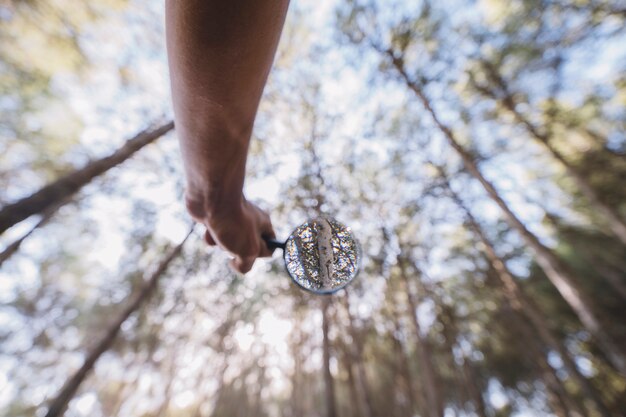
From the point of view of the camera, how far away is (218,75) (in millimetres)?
599

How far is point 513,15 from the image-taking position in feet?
27.1

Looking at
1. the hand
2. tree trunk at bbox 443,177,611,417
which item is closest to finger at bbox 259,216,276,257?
the hand

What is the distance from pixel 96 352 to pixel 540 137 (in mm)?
14140

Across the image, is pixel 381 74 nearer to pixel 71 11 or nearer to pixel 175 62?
pixel 71 11

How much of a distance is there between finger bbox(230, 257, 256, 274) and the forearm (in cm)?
40

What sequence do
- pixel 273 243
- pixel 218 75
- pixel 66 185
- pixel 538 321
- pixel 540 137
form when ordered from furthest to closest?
pixel 540 137 → pixel 538 321 → pixel 66 185 → pixel 273 243 → pixel 218 75

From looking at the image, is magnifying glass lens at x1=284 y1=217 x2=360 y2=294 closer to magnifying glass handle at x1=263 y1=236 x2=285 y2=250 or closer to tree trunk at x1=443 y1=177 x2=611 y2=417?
magnifying glass handle at x1=263 y1=236 x2=285 y2=250

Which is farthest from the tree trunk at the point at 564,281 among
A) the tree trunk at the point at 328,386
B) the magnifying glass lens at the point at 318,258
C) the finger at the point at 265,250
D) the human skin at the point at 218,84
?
the human skin at the point at 218,84

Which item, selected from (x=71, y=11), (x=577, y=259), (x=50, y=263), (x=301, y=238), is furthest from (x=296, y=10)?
(x=577, y=259)

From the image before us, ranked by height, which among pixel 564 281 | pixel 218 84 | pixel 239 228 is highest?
pixel 218 84

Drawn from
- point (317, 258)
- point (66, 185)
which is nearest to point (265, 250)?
point (317, 258)

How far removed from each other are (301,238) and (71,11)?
995 centimetres

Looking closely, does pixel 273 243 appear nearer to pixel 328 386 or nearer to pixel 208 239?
pixel 208 239

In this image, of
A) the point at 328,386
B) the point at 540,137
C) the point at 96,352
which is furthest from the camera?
the point at 540,137
